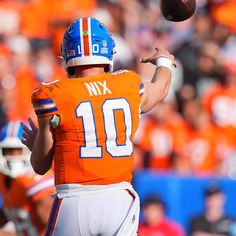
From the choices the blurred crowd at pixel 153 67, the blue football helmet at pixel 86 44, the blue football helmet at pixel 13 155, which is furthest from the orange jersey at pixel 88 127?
the blurred crowd at pixel 153 67

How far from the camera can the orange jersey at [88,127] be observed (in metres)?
4.19

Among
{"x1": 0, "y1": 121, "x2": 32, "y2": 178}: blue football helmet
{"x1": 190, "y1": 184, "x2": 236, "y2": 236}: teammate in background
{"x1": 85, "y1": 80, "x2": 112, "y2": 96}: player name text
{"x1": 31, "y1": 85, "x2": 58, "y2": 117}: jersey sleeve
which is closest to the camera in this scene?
{"x1": 31, "y1": 85, "x2": 58, "y2": 117}: jersey sleeve

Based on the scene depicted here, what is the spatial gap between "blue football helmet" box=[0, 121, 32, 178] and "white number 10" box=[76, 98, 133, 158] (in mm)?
1553

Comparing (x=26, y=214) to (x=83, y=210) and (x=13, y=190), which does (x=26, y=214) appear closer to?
(x=13, y=190)

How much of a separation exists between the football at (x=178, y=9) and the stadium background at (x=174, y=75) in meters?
3.71

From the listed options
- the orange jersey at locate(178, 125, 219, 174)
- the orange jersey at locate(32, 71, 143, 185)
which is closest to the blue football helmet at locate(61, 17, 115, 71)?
the orange jersey at locate(32, 71, 143, 185)

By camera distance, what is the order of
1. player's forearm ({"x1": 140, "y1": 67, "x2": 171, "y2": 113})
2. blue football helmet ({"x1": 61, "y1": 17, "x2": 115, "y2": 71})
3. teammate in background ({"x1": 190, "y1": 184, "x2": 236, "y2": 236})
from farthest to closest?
teammate in background ({"x1": 190, "y1": 184, "x2": 236, "y2": 236})
player's forearm ({"x1": 140, "y1": 67, "x2": 171, "y2": 113})
blue football helmet ({"x1": 61, "y1": 17, "x2": 115, "y2": 71})

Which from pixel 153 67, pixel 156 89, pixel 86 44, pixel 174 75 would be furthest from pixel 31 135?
pixel 174 75

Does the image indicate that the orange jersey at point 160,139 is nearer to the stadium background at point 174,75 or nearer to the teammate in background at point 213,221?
the stadium background at point 174,75

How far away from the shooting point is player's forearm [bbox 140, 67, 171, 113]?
447cm

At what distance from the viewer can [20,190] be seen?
561cm

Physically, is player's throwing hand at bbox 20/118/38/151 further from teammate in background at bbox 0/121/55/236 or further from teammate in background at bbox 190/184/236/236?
teammate in background at bbox 190/184/236/236

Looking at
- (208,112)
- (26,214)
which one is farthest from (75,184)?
(208,112)

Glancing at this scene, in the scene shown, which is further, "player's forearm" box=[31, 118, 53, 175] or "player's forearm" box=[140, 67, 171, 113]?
"player's forearm" box=[140, 67, 171, 113]
